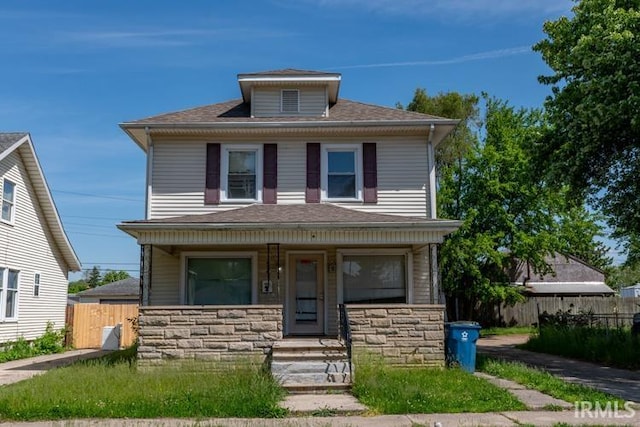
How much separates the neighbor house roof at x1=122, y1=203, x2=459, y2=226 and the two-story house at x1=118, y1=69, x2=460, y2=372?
5 cm

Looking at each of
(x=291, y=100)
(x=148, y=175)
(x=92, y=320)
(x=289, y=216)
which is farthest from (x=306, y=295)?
(x=92, y=320)

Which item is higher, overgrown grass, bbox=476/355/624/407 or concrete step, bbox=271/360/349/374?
concrete step, bbox=271/360/349/374

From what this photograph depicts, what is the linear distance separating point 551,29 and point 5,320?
17.9m

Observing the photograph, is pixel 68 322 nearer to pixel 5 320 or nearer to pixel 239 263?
pixel 5 320

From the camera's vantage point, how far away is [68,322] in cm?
2333

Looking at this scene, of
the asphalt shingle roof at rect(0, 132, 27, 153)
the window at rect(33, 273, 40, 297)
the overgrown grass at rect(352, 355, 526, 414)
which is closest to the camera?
the overgrown grass at rect(352, 355, 526, 414)

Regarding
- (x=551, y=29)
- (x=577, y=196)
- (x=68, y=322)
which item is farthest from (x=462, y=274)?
(x=68, y=322)

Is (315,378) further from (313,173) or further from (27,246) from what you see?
(27,246)

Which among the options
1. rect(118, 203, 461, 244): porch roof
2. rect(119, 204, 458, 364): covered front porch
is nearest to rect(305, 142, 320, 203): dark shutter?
rect(119, 204, 458, 364): covered front porch

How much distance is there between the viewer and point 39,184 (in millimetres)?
21344

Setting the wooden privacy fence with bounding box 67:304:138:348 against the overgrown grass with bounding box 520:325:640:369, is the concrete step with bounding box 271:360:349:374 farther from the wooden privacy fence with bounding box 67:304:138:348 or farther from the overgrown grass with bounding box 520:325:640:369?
the wooden privacy fence with bounding box 67:304:138:348

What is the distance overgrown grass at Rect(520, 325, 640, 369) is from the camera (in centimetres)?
1416

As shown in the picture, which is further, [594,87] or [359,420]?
[594,87]

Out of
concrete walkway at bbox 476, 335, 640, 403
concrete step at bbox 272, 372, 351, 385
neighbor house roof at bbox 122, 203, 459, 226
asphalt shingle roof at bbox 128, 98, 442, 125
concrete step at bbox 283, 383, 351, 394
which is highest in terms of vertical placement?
asphalt shingle roof at bbox 128, 98, 442, 125
